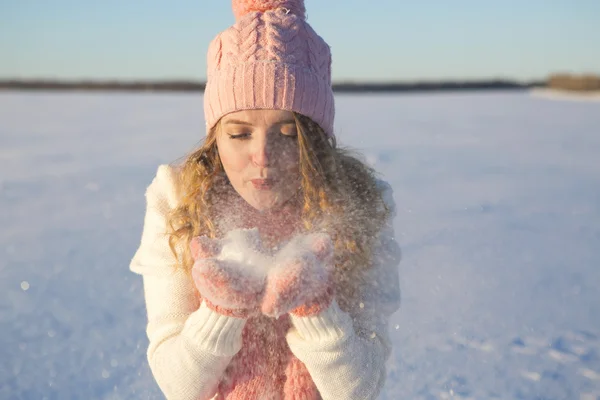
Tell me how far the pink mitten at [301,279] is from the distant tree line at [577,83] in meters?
29.6

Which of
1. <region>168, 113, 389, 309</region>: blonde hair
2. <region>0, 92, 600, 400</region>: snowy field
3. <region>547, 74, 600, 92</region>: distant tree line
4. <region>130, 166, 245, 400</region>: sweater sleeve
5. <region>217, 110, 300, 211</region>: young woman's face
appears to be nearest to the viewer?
<region>130, 166, 245, 400</region>: sweater sleeve

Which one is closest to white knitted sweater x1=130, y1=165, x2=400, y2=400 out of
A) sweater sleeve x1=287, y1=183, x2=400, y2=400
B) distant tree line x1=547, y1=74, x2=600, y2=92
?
sweater sleeve x1=287, y1=183, x2=400, y2=400

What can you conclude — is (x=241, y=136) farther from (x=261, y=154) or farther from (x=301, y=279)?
(x=301, y=279)

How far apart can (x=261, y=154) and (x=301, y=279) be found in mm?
438

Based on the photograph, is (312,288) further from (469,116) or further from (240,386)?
(469,116)

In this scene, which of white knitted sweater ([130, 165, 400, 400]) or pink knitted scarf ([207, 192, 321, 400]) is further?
pink knitted scarf ([207, 192, 321, 400])

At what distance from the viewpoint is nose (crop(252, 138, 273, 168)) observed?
75.6 inches

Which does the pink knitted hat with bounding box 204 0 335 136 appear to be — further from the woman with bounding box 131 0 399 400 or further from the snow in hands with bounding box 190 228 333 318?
the snow in hands with bounding box 190 228 333 318

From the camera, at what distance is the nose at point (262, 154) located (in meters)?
1.92

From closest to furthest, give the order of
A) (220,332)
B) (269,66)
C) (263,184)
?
(220,332) → (263,184) → (269,66)

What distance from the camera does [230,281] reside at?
5.46 ft

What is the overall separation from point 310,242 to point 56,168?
8.21 m

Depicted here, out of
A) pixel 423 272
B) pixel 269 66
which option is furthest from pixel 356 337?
pixel 423 272

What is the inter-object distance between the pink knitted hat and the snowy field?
170cm
